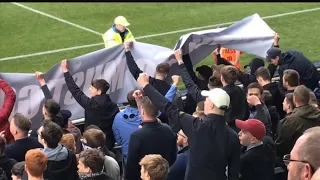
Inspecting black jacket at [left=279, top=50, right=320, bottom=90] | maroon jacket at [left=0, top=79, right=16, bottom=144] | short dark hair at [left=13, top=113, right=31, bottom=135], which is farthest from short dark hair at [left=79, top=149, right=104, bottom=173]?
black jacket at [left=279, top=50, right=320, bottom=90]

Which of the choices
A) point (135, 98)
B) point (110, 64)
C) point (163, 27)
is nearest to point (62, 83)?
point (110, 64)

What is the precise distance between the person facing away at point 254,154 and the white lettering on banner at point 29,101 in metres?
2.90

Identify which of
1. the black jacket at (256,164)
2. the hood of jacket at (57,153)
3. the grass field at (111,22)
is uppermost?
the hood of jacket at (57,153)

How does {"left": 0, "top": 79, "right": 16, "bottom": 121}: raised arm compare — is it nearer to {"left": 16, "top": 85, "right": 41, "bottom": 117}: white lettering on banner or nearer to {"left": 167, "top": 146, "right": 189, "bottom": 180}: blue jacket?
{"left": 16, "top": 85, "right": 41, "bottom": 117}: white lettering on banner

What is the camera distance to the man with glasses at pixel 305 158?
3.47 meters

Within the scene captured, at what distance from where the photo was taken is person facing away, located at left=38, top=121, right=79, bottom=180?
19.3 feet

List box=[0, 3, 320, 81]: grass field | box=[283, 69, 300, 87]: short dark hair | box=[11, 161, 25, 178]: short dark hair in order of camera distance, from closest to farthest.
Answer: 1. box=[11, 161, 25, 178]: short dark hair
2. box=[283, 69, 300, 87]: short dark hair
3. box=[0, 3, 320, 81]: grass field

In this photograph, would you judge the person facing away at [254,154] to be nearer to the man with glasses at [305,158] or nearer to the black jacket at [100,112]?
the black jacket at [100,112]

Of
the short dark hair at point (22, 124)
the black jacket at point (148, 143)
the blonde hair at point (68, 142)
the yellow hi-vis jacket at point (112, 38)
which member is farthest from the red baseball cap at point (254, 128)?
the yellow hi-vis jacket at point (112, 38)

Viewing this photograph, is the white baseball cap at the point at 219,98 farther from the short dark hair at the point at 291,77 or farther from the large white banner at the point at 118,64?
the large white banner at the point at 118,64

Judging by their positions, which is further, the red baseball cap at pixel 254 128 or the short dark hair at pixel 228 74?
the short dark hair at pixel 228 74

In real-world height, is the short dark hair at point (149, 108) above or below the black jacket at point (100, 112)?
above

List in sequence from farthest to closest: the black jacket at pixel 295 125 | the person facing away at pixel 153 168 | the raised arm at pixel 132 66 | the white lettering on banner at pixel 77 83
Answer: the raised arm at pixel 132 66 < the white lettering on banner at pixel 77 83 < the black jacket at pixel 295 125 < the person facing away at pixel 153 168

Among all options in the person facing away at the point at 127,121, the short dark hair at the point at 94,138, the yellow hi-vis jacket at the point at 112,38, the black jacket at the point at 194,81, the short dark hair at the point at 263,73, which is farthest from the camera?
the yellow hi-vis jacket at the point at 112,38
